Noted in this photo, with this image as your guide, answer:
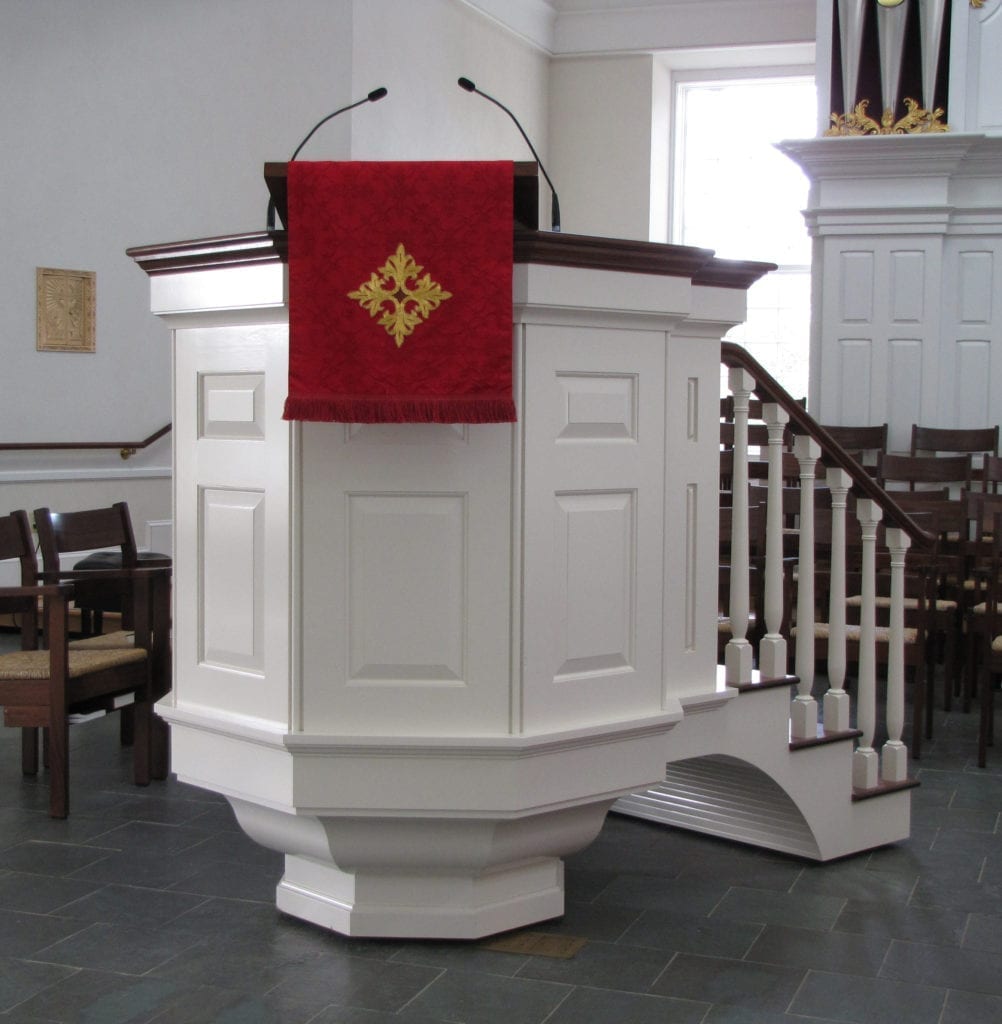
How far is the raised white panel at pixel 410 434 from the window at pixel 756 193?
774 cm

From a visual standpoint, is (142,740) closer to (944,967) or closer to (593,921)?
(593,921)

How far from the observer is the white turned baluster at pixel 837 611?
3363 mm

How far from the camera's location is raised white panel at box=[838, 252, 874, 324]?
7824mm

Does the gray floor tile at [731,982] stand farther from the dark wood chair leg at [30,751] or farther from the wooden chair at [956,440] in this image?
the wooden chair at [956,440]

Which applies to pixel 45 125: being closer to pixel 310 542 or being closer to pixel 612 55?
pixel 612 55

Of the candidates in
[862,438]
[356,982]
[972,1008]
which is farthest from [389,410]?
[862,438]

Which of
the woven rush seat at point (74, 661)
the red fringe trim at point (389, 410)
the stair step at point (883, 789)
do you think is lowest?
the stair step at point (883, 789)

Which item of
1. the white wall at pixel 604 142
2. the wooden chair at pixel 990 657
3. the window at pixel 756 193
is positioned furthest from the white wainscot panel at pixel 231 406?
the window at pixel 756 193

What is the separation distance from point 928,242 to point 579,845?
5.80 m

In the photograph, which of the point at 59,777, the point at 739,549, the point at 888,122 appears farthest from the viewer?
the point at 888,122

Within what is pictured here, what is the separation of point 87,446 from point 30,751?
362 centimetres

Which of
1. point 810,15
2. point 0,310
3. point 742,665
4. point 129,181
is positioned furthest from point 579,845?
point 810,15

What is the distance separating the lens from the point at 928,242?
303 inches

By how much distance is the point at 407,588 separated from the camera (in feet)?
8.34
